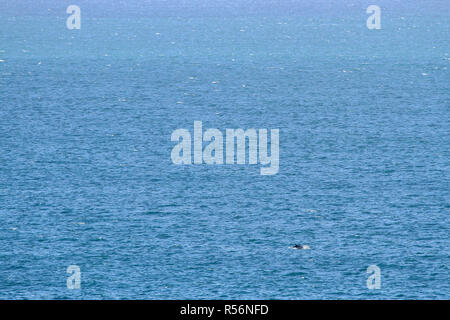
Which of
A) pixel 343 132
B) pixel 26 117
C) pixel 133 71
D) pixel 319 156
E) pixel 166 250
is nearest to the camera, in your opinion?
pixel 166 250

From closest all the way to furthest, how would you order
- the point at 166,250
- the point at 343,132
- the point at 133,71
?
the point at 166,250, the point at 343,132, the point at 133,71

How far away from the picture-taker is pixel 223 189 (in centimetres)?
7812

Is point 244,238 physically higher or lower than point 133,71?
lower

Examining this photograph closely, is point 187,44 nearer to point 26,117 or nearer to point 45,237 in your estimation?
point 26,117

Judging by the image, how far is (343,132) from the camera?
103 m

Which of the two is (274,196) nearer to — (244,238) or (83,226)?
(244,238)

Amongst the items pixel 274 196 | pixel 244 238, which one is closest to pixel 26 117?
pixel 274 196

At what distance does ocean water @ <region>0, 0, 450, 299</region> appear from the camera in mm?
58062

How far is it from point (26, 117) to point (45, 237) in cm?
4896

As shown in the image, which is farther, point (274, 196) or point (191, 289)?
point (274, 196)

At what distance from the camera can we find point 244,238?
65188 mm

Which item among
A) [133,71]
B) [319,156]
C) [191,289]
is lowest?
[191,289]

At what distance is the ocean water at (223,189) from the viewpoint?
190 feet

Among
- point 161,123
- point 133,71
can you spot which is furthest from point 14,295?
point 133,71
